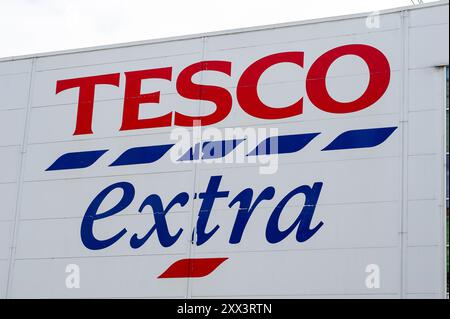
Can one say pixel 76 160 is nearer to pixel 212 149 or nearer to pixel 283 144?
pixel 212 149

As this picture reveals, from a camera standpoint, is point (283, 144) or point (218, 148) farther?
point (218, 148)

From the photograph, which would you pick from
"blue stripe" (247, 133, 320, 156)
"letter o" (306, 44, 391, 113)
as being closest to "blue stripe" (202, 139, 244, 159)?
"blue stripe" (247, 133, 320, 156)

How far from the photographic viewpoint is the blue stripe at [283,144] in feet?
34.5

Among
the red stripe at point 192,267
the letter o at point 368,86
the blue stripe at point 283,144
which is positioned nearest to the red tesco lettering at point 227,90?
the letter o at point 368,86

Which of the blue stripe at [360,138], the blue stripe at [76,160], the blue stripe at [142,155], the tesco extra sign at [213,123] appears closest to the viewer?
the blue stripe at [360,138]

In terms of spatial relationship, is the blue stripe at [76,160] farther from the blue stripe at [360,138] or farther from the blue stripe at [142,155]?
the blue stripe at [360,138]

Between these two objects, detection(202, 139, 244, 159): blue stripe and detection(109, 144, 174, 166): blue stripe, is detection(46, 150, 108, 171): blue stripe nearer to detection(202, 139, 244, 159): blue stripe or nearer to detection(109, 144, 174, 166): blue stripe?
detection(109, 144, 174, 166): blue stripe

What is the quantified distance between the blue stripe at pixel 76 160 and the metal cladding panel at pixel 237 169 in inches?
0.6

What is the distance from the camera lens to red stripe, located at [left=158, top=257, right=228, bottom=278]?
10438mm

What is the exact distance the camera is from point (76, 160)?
11.5 m

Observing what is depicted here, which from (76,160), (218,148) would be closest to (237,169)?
(218,148)

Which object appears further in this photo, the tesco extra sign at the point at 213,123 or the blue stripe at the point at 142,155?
the blue stripe at the point at 142,155

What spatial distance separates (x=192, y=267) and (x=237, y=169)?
120cm

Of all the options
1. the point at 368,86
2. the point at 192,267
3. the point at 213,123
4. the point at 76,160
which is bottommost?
the point at 192,267
